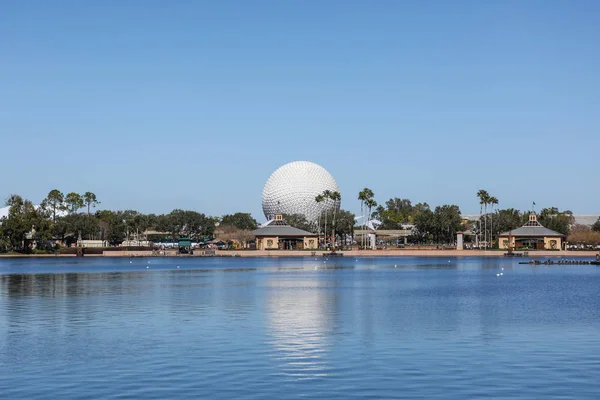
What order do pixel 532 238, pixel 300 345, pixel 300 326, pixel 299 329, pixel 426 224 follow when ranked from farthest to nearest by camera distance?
pixel 426 224 → pixel 532 238 → pixel 300 326 → pixel 299 329 → pixel 300 345

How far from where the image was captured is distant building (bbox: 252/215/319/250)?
551 feet

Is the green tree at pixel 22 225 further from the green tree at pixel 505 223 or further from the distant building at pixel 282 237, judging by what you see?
the green tree at pixel 505 223

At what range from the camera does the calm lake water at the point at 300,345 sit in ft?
72.4

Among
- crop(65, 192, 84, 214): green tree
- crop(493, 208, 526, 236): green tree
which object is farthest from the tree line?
crop(493, 208, 526, 236): green tree

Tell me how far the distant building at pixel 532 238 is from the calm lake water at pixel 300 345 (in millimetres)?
102432

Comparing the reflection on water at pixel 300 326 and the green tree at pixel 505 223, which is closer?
the reflection on water at pixel 300 326

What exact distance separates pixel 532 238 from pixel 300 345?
135 m

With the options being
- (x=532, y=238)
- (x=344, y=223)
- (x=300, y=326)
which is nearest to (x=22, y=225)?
(x=344, y=223)

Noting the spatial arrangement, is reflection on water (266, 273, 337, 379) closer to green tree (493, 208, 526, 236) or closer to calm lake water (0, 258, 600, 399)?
calm lake water (0, 258, 600, 399)

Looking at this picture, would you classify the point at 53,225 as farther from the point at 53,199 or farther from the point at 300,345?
the point at 300,345

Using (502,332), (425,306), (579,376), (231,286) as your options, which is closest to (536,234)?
(231,286)

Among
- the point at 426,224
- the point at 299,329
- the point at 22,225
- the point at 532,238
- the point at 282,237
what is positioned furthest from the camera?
the point at 426,224

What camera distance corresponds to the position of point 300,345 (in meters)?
29.7

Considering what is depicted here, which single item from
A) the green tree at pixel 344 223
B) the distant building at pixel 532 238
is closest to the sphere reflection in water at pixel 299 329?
the distant building at pixel 532 238
